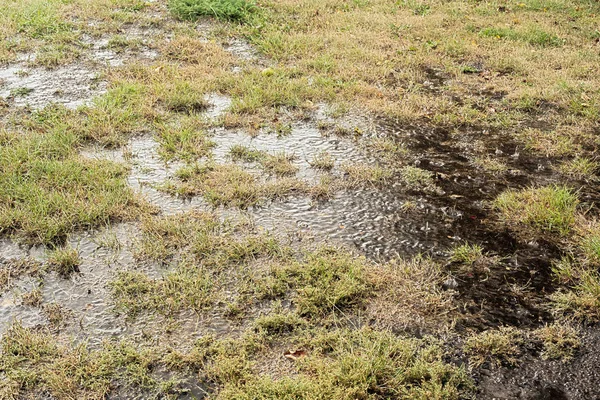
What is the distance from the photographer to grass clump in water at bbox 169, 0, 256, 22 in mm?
8203

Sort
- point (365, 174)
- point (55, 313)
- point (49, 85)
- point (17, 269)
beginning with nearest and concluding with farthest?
point (55, 313) < point (17, 269) < point (365, 174) < point (49, 85)

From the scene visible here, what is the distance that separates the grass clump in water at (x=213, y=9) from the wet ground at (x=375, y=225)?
9.42 ft

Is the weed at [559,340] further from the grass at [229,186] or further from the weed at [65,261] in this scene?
the weed at [65,261]

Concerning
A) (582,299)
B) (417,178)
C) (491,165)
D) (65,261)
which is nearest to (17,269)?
(65,261)

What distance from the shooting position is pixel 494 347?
9.23 feet

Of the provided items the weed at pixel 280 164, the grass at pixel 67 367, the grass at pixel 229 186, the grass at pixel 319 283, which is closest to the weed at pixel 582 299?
the grass at pixel 319 283

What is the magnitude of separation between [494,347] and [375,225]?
4.18 feet

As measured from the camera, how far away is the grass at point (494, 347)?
9.04 ft

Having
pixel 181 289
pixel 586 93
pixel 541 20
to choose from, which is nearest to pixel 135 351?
pixel 181 289

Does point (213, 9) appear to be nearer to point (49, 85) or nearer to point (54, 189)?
point (49, 85)

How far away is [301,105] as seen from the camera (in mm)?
5590

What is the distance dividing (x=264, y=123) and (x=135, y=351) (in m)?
3.01

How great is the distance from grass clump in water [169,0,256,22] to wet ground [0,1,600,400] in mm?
2872

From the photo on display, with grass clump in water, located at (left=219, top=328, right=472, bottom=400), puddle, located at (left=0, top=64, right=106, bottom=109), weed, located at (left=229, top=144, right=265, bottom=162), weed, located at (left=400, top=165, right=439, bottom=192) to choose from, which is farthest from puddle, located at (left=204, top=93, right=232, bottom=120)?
grass clump in water, located at (left=219, top=328, right=472, bottom=400)
